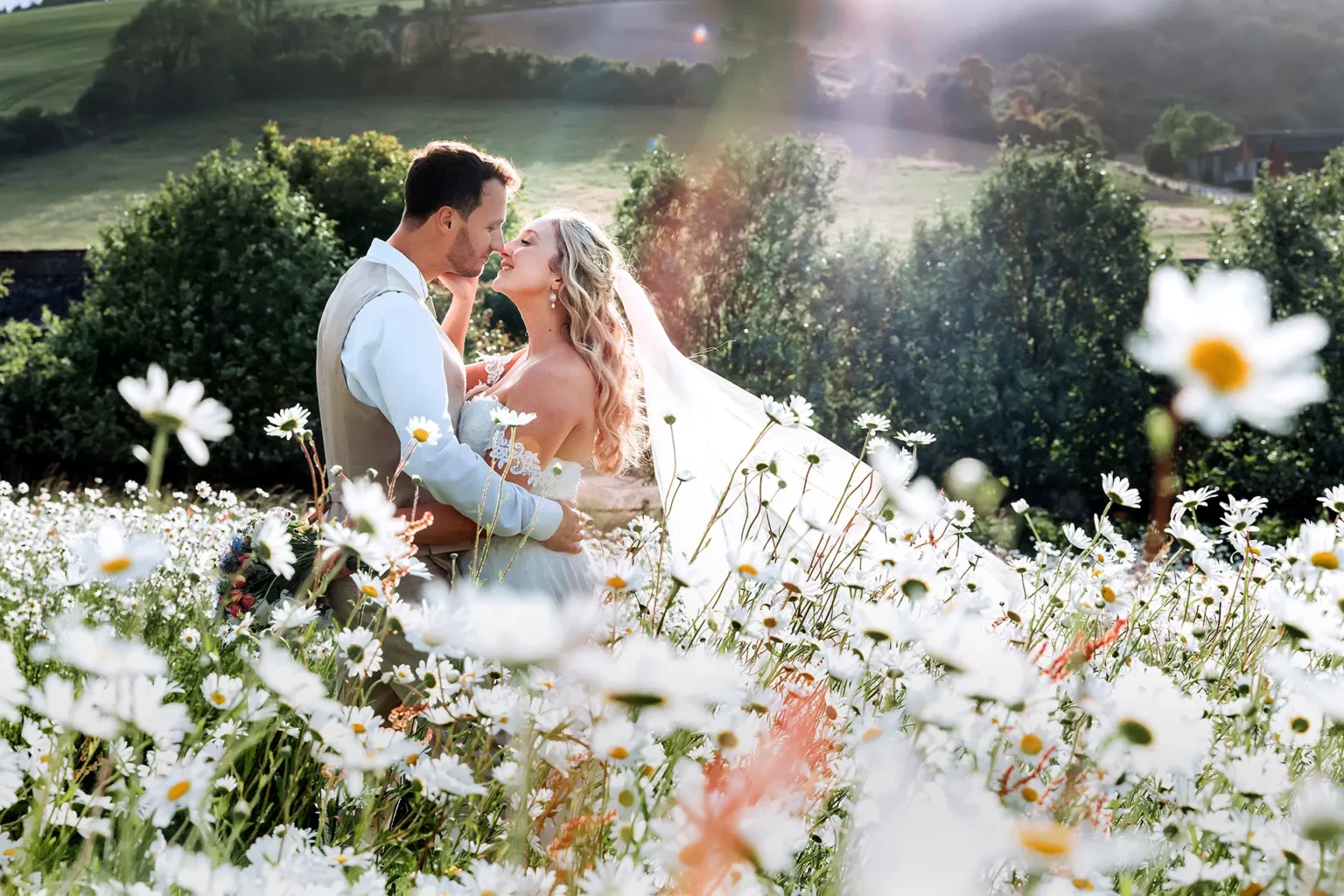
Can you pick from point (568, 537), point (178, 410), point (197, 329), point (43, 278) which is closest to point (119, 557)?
point (178, 410)

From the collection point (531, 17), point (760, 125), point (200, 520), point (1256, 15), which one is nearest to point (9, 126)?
point (531, 17)

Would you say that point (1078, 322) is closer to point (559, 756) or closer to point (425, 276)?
point (425, 276)

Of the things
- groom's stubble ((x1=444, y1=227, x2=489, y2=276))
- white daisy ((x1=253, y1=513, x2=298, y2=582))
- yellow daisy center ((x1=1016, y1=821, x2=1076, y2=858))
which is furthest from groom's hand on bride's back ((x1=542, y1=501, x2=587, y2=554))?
yellow daisy center ((x1=1016, y1=821, x2=1076, y2=858))

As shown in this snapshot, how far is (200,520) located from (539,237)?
253 cm

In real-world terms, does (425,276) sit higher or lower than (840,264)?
higher

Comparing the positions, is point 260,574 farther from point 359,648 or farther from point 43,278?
point 43,278

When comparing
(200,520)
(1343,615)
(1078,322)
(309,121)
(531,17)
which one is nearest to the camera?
(1343,615)

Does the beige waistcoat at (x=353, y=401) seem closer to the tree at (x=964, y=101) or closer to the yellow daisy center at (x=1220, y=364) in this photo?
the yellow daisy center at (x=1220, y=364)

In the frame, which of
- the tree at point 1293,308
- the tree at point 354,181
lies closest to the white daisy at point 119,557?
the tree at point 1293,308

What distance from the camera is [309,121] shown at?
137 feet

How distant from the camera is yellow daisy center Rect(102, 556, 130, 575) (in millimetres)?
1075

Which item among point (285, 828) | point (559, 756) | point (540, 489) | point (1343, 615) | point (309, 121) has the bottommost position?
point (309, 121)

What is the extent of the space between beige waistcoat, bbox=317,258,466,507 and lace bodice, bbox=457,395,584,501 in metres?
0.12

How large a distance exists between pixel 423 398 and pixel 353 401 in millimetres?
324
